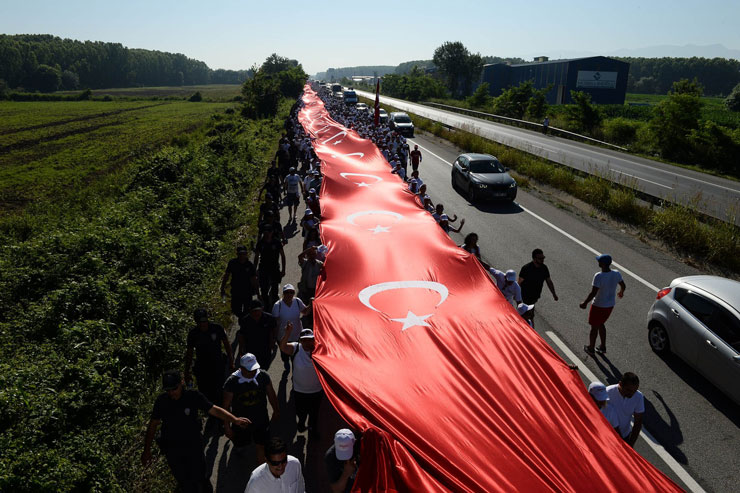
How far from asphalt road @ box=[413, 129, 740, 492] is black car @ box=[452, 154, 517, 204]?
1.64 feet

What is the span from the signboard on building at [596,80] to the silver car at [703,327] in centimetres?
9194

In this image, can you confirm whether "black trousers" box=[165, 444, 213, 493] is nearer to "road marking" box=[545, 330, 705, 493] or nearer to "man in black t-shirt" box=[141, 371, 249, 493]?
"man in black t-shirt" box=[141, 371, 249, 493]

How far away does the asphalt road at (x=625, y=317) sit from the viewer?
268 inches

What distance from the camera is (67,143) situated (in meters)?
44.4

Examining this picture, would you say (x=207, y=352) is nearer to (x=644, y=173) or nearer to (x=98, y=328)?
(x=98, y=328)

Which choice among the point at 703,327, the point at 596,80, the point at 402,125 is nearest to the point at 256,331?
the point at 703,327

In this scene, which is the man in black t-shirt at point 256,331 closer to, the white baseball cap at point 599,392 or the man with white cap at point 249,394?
the man with white cap at point 249,394

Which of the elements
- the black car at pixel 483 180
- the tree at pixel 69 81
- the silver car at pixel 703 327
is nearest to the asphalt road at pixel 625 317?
the silver car at pixel 703 327

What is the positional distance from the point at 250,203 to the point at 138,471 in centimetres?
1412

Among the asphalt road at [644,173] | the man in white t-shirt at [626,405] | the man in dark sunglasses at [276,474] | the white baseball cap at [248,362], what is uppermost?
the white baseball cap at [248,362]

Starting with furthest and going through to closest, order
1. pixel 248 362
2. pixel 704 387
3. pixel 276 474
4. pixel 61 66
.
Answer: pixel 61 66, pixel 704 387, pixel 248 362, pixel 276 474

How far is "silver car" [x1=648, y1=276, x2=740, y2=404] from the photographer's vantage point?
7484mm

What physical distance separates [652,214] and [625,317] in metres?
8.01

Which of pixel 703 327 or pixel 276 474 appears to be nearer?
pixel 276 474
